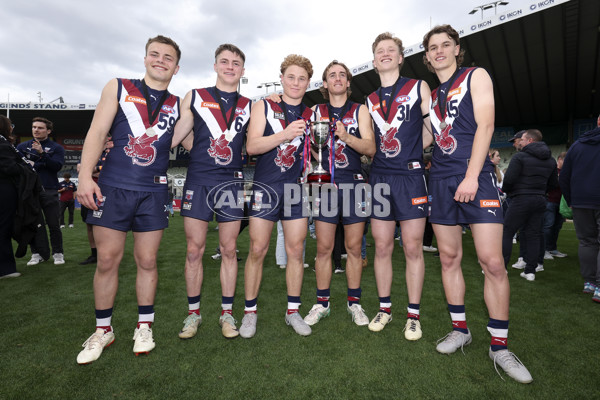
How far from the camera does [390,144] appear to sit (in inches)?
110

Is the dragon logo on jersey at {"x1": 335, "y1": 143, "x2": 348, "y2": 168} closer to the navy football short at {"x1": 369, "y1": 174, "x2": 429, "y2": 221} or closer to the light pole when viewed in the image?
the navy football short at {"x1": 369, "y1": 174, "x2": 429, "y2": 221}

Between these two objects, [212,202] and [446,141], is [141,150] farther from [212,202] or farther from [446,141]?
[446,141]

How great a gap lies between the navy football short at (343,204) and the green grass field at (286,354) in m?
0.95

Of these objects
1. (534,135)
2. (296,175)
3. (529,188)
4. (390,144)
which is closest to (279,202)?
(296,175)

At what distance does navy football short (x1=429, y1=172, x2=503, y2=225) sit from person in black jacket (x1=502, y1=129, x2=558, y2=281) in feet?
7.82

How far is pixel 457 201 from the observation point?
2412mm

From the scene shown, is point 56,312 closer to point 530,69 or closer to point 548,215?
point 548,215

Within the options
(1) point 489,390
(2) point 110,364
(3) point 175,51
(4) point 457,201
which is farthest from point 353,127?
(2) point 110,364

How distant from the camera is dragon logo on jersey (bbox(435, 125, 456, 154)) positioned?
2.46m

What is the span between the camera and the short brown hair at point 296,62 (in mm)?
2914

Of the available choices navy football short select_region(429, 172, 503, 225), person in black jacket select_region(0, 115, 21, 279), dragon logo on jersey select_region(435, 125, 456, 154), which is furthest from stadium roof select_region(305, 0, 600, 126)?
person in black jacket select_region(0, 115, 21, 279)

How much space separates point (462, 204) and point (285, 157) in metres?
1.44

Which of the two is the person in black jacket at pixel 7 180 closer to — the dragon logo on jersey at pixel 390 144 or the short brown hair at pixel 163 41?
the short brown hair at pixel 163 41

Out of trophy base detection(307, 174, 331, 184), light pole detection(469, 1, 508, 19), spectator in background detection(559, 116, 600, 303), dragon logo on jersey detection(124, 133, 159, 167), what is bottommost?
spectator in background detection(559, 116, 600, 303)
